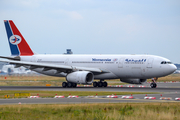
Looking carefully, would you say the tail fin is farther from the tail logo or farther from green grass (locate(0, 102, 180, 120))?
green grass (locate(0, 102, 180, 120))

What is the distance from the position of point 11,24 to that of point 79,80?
1732 centimetres

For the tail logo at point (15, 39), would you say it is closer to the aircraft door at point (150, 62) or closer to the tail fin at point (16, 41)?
the tail fin at point (16, 41)

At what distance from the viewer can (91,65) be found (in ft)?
167

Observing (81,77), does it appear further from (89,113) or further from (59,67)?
(89,113)

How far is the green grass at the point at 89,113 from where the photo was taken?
17.6 meters

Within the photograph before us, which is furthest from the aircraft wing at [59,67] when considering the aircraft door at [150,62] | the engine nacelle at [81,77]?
the aircraft door at [150,62]

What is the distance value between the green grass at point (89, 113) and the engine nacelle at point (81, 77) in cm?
2364

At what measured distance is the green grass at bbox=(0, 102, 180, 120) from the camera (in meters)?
17.6

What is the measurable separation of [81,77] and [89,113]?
87.3 feet

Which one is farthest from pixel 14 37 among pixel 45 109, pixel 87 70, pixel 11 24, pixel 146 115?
pixel 146 115

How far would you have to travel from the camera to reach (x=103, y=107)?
2192 cm

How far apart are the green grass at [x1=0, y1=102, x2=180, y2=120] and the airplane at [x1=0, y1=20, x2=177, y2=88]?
2290 cm

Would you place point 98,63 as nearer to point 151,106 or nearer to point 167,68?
point 167,68

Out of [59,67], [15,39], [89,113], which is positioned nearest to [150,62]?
[59,67]
